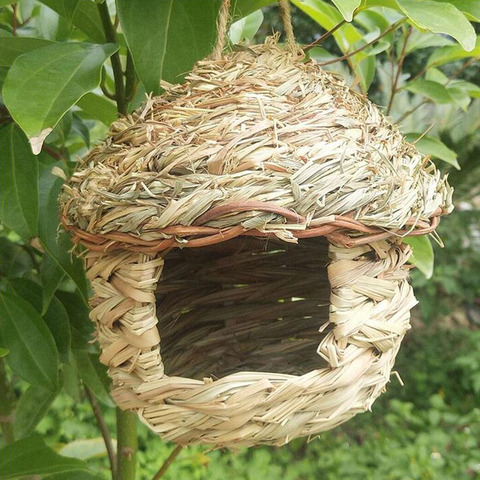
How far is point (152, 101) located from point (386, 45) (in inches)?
14.7

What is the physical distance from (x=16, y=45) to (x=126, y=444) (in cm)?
51

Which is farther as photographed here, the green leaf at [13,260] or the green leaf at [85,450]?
the green leaf at [85,450]

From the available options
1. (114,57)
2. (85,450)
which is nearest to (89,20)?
(114,57)

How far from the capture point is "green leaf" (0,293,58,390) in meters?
0.79

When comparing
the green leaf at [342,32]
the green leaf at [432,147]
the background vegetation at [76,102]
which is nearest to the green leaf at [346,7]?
the background vegetation at [76,102]

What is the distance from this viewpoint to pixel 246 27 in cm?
90

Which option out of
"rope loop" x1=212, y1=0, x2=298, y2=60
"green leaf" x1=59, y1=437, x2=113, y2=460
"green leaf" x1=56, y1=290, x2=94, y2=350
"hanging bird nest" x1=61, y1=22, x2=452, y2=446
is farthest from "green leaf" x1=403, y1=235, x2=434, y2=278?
"green leaf" x1=59, y1=437, x2=113, y2=460

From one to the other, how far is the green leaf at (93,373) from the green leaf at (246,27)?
0.47m

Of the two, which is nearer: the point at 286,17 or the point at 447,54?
the point at 286,17

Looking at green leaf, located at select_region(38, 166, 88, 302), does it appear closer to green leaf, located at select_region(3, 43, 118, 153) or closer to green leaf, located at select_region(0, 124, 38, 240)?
green leaf, located at select_region(0, 124, 38, 240)

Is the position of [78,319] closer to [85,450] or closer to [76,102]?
[76,102]

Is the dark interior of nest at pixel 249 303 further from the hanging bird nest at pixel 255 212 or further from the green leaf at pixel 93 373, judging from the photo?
the hanging bird nest at pixel 255 212

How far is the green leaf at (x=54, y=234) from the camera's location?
741 mm

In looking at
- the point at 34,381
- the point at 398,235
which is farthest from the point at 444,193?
the point at 34,381
